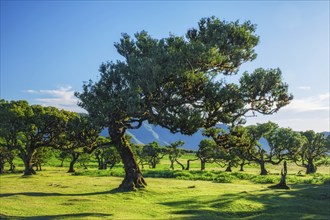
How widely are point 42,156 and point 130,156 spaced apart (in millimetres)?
50700

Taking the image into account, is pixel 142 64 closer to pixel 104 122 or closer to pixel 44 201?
pixel 104 122

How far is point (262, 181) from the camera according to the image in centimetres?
5931

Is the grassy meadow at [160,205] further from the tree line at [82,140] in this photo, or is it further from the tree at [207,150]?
the tree at [207,150]

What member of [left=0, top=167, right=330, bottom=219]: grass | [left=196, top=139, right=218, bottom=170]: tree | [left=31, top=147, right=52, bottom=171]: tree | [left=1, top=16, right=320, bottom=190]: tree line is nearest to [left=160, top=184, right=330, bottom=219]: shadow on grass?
[left=0, top=167, right=330, bottom=219]: grass

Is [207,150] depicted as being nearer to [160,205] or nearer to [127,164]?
[127,164]

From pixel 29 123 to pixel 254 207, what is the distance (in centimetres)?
4956

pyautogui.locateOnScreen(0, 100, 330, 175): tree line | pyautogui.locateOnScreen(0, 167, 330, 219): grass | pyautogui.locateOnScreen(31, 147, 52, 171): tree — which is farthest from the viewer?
pyautogui.locateOnScreen(31, 147, 52, 171): tree

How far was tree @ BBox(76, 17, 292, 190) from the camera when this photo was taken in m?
31.1

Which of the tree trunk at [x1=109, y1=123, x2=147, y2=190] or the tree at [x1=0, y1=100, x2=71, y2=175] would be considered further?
the tree at [x1=0, y1=100, x2=71, y2=175]

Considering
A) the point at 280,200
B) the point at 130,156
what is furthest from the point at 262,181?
the point at 130,156

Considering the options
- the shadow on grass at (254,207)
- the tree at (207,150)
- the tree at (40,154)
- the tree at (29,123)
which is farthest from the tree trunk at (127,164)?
the tree at (207,150)

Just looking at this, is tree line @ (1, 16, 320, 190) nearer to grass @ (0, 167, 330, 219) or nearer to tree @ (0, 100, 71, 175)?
grass @ (0, 167, 330, 219)

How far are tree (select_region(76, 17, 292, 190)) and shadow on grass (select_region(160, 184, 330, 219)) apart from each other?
7508 mm

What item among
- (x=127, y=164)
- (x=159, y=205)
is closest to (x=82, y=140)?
(x=127, y=164)
